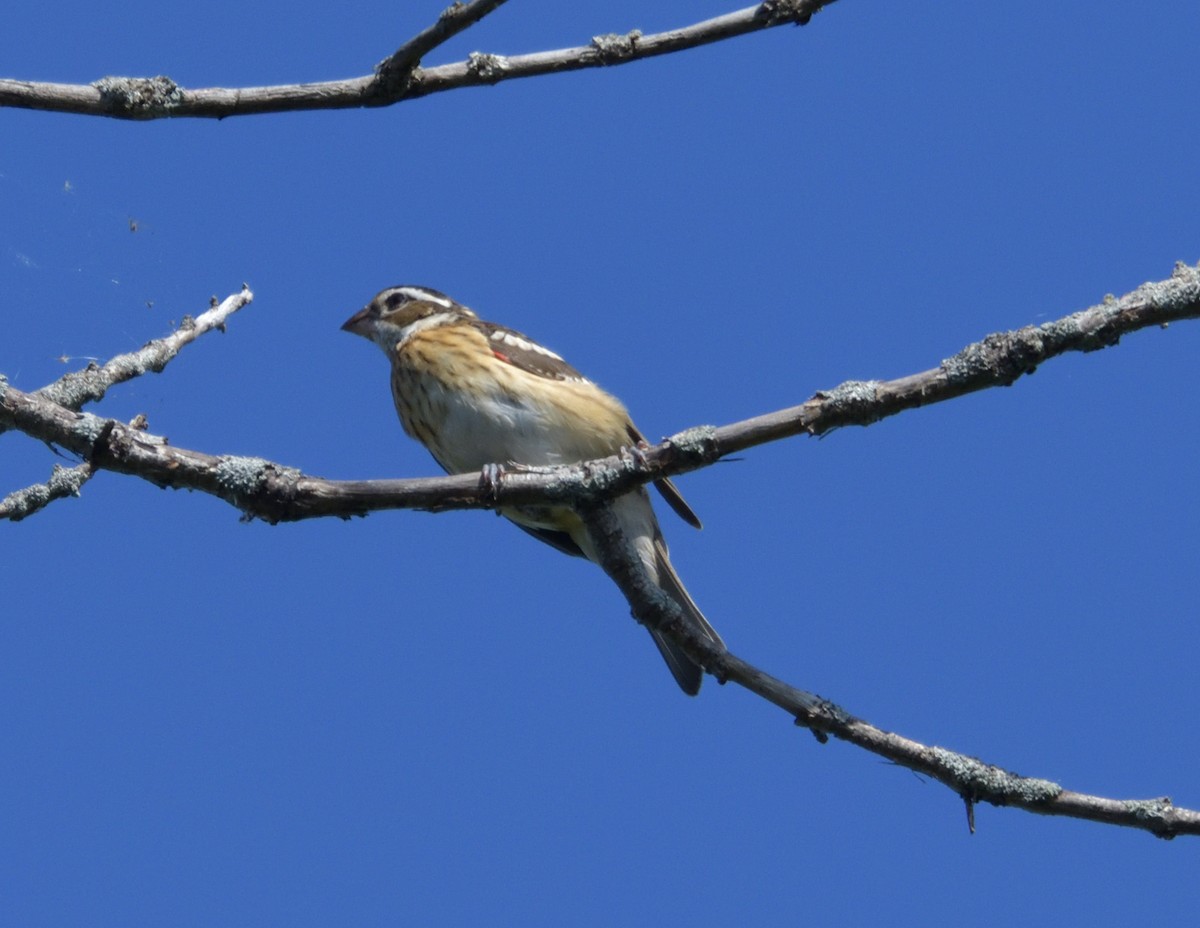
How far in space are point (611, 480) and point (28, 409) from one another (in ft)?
6.12

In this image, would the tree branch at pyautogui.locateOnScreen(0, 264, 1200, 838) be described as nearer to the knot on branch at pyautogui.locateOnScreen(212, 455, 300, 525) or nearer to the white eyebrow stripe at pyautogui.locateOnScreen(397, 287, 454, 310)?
the knot on branch at pyautogui.locateOnScreen(212, 455, 300, 525)

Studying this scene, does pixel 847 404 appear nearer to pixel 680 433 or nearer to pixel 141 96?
pixel 680 433

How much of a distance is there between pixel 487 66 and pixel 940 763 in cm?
256

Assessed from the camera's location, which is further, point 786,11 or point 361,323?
point 361,323

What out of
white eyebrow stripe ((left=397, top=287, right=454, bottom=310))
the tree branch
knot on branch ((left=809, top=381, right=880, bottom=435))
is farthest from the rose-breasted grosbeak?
knot on branch ((left=809, top=381, right=880, bottom=435))

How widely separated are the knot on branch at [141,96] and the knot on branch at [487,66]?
866mm

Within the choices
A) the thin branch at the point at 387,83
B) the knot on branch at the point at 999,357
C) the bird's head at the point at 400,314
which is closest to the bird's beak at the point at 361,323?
the bird's head at the point at 400,314

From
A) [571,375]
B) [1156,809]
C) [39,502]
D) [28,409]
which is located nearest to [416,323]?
[571,375]

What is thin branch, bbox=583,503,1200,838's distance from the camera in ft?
12.6

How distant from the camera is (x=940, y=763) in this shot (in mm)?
4258

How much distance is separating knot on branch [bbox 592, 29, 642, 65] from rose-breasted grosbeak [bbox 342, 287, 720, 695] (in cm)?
271

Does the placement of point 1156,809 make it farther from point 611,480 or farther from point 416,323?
point 416,323

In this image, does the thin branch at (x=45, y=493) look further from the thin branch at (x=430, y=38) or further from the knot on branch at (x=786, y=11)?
the knot on branch at (x=786, y=11)

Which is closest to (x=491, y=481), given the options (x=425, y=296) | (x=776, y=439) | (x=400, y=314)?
(x=776, y=439)
